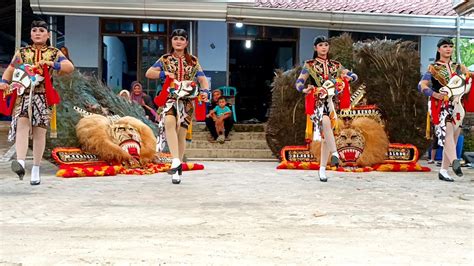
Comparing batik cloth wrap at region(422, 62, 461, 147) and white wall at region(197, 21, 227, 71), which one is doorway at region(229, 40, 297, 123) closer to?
white wall at region(197, 21, 227, 71)

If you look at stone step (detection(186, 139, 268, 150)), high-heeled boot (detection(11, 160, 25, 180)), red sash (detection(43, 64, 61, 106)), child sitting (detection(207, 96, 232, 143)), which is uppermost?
red sash (detection(43, 64, 61, 106))

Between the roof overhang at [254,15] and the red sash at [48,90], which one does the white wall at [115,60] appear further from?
the red sash at [48,90]

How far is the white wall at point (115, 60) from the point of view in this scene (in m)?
11.9

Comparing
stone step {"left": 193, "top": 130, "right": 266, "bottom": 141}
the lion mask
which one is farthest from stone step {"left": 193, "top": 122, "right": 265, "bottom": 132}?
the lion mask

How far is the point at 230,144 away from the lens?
946cm

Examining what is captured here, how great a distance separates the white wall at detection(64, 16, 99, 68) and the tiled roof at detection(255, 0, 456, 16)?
361 cm

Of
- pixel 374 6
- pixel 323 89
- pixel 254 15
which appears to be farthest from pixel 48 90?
pixel 374 6

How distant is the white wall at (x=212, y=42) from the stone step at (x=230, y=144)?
2.80 meters

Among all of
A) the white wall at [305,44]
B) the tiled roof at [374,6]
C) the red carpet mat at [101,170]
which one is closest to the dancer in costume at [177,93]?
the red carpet mat at [101,170]

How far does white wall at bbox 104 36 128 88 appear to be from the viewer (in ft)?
38.9

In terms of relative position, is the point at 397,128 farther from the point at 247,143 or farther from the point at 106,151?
the point at 106,151

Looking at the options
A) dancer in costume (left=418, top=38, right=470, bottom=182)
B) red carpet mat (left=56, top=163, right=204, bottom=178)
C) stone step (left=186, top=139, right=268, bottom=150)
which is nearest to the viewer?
dancer in costume (left=418, top=38, right=470, bottom=182)

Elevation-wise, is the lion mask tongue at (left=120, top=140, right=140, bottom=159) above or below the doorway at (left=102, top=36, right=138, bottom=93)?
below

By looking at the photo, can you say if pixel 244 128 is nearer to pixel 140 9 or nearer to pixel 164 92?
pixel 140 9
